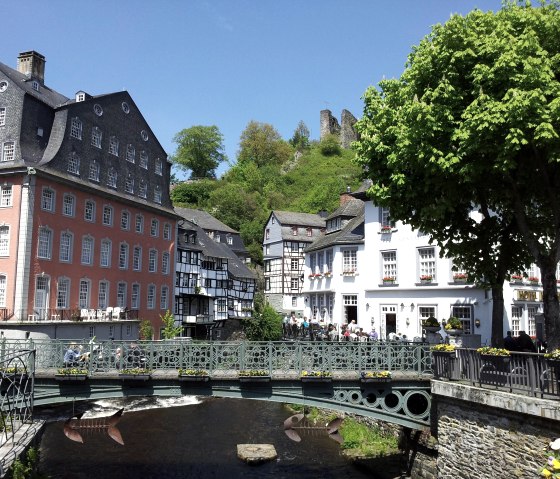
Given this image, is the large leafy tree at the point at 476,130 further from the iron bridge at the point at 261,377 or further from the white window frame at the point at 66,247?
the white window frame at the point at 66,247

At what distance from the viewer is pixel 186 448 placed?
2411cm

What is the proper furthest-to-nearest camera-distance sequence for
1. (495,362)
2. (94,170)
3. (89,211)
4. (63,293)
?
(94,170), (89,211), (63,293), (495,362)

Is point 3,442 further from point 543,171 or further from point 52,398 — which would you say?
point 543,171

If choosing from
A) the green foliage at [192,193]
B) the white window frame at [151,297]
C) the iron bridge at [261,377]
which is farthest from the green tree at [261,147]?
the iron bridge at [261,377]

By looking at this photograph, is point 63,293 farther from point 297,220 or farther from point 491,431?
point 297,220

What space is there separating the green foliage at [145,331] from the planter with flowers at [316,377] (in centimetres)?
2710

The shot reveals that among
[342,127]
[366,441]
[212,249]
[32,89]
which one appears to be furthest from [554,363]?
[342,127]

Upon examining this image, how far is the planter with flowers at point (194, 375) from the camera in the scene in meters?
16.9

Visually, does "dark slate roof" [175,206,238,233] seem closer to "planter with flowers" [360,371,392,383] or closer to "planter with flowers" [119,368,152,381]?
"planter with flowers" [119,368,152,381]

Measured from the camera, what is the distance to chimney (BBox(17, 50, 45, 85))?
3966cm

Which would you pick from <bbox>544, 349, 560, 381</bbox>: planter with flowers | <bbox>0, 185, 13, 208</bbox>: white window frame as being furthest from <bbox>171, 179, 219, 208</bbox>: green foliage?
<bbox>544, 349, 560, 381</bbox>: planter with flowers

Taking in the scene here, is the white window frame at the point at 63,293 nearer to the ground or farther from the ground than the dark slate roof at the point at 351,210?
nearer to the ground

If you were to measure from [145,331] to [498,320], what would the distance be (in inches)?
1166

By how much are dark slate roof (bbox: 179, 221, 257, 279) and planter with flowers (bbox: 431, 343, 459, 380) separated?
3865 cm
